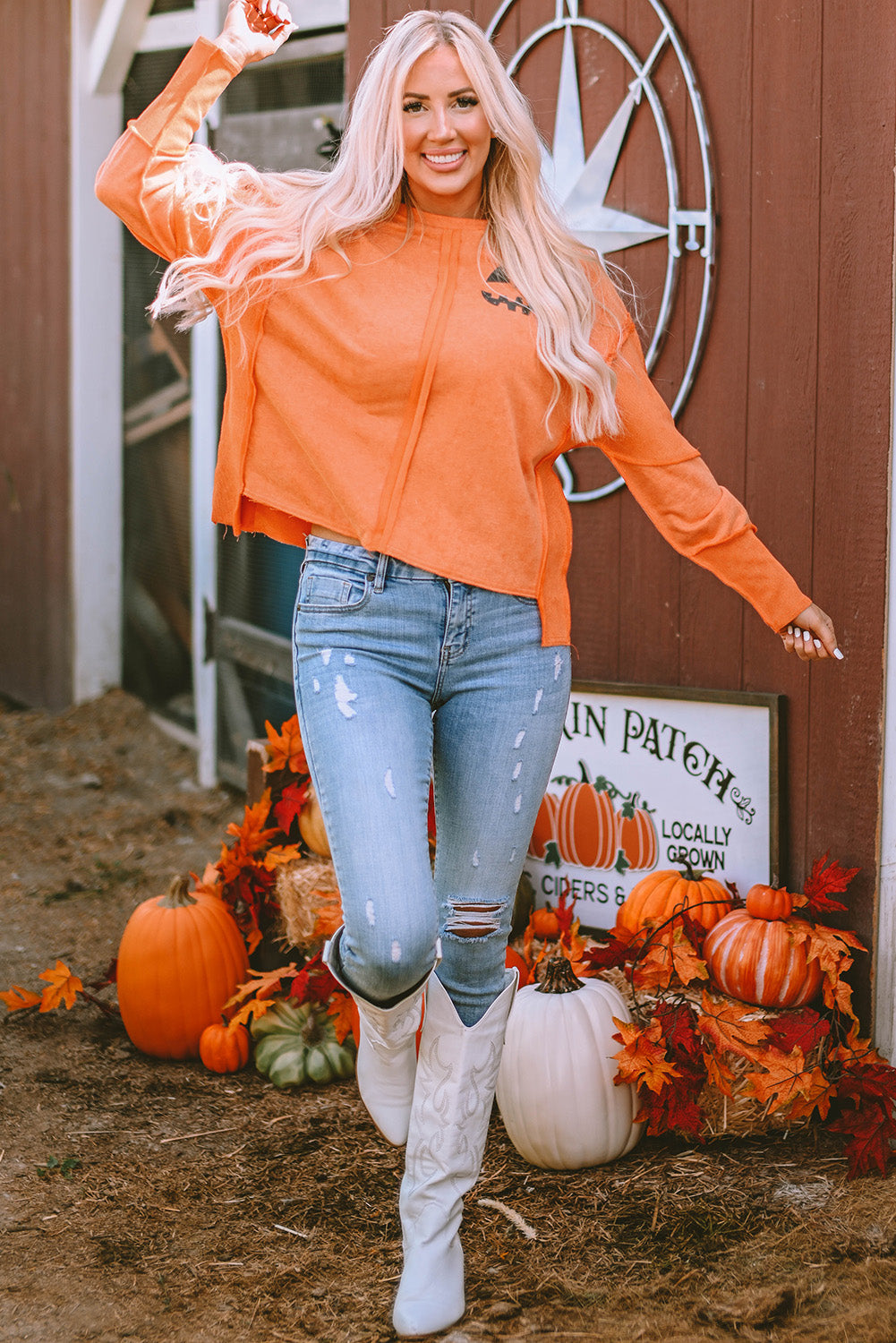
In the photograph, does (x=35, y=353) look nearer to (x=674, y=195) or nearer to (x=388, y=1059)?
(x=674, y=195)

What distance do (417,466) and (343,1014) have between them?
1.65 meters

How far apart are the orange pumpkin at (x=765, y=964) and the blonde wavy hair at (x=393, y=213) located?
4.00ft

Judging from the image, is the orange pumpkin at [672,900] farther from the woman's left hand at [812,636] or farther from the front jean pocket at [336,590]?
the front jean pocket at [336,590]

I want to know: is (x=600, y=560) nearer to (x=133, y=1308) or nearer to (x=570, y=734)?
(x=570, y=734)

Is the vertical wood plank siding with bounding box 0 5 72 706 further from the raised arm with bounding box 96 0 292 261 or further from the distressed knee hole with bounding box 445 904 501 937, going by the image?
the distressed knee hole with bounding box 445 904 501 937

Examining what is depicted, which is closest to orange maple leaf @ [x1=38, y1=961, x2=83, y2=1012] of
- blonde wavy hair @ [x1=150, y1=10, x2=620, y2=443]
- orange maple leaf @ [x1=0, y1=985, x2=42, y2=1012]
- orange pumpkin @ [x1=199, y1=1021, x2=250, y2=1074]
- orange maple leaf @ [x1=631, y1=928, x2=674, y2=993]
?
orange maple leaf @ [x1=0, y1=985, x2=42, y2=1012]

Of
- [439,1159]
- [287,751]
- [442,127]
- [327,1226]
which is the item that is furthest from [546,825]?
[442,127]

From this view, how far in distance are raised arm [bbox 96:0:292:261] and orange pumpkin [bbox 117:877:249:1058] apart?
1836 mm

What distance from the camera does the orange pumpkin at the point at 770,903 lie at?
117 inches

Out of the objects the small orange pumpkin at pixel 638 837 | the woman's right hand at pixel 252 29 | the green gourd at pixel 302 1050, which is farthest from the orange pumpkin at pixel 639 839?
the woman's right hand at pixel 252 29

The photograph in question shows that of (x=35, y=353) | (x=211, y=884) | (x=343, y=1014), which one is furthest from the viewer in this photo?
(x=35, y=353)

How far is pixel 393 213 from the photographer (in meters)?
2.21

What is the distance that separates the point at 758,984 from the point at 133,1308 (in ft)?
4.47

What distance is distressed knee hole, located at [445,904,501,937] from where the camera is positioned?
7.14 ft
